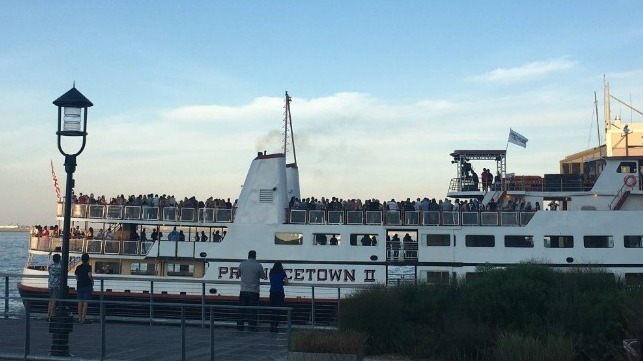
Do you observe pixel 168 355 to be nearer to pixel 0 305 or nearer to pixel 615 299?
pixel 615 299

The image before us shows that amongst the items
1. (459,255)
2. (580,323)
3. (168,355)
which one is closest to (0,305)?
(459,255)

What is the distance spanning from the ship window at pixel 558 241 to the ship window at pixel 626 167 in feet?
11.7

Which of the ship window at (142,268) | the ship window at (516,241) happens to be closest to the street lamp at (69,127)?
the ship window at (142,268)

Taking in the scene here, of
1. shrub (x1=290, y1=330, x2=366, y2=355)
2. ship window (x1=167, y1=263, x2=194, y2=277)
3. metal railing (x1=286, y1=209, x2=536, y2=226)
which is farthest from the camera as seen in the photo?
ship window (x1=167, y1=263, x2=194, y2=277)

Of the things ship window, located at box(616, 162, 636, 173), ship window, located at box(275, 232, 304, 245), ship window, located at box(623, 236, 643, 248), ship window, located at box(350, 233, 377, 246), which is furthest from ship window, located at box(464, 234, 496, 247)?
ship window, located at box(275, 232, 304, 245)

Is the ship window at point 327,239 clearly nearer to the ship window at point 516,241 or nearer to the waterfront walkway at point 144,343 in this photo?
the ship window at point 516,241

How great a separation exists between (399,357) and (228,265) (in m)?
15.9

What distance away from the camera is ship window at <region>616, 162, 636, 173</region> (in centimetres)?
2784

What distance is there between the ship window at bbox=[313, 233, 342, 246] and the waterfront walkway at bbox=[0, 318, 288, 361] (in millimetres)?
11423

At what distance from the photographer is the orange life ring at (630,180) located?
1075 inches

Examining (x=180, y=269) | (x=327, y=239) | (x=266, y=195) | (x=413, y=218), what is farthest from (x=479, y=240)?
(x=180, y=269)

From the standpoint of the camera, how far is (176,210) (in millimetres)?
28125

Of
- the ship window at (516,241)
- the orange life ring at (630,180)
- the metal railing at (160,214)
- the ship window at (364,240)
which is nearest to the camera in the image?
the ship window at (516,241)

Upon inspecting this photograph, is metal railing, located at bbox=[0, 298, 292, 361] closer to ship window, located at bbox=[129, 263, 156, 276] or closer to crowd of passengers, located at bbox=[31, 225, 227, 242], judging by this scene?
crowd of passengers, located at bbox=[31, 225, 227, 242]
